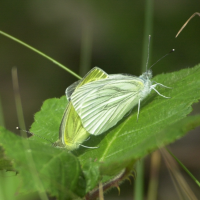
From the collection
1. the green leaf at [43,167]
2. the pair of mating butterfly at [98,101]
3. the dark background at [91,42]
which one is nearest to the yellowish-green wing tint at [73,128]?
the pair of mating butterfly at [98,101]

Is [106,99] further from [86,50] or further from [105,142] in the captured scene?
[86,50]

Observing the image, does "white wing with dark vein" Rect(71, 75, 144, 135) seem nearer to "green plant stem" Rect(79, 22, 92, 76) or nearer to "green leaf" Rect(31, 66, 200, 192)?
"green leaf" Rect(31, 66, 200, 192)

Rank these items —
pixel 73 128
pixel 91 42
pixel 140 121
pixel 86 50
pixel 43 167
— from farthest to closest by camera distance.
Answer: pixel 91 42
pixel 86 50
pixel 73 128
pixel 140 121
pixel 43 167

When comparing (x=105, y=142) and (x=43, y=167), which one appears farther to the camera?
(x=105, y=142)

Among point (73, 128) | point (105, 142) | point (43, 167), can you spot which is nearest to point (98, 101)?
point (73, 128)

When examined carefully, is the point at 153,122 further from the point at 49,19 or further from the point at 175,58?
the point at 49,19

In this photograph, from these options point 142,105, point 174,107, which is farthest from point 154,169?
point 174,107

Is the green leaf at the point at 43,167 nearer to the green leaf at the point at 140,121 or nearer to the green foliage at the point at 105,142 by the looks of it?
the green foliage at the point at 105,142
